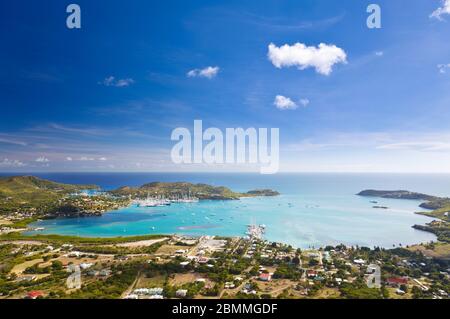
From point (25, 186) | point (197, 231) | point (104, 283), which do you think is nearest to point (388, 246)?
point (197, 231)

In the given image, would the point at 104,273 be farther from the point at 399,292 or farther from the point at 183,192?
the point at 183,192

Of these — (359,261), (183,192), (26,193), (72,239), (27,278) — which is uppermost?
(26,193)

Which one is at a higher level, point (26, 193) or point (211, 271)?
point (26, 193)

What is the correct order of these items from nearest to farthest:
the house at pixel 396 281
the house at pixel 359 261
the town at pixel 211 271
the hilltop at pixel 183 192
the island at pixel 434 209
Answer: the town at pixel 211 271, the house at pixel 396 281, the house at pixel 359 261, the island at pixel 434 209, the hilltop at pixel 183 192

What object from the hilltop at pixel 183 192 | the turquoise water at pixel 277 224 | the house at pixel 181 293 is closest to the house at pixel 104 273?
the house at pixel 181 293

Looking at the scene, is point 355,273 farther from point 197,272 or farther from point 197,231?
point 197,231

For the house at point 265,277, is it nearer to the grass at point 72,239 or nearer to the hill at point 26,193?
the grass at point 72,239

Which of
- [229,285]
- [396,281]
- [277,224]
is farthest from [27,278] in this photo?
[277,224]

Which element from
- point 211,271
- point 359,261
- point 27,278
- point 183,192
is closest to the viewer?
point 27,278

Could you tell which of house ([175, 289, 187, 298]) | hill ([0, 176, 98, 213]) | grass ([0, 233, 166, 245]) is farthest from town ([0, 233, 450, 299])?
hill ([0, 176, 98, 213])
